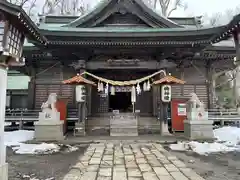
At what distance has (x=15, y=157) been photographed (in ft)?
26.6

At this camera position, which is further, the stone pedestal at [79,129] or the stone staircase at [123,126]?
the stone staircase at [123,126]

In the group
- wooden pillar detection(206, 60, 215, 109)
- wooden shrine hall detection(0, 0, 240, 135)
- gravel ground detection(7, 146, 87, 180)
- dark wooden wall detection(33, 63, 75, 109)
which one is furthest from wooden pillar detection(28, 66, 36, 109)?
wooden pillar detection(206, 60, 215, 109)

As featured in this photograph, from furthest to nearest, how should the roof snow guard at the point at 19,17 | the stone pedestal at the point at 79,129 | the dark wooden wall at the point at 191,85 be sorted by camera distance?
the dark wooden wall at the point at 191,85
the stone pedestal at the point at 79,129
the roof snow guard at the point at 19,17

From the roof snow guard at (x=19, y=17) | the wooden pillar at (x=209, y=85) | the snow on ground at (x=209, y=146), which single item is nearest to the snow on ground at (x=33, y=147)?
the snow on ground at (x=209, y=146)

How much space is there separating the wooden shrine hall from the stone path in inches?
215

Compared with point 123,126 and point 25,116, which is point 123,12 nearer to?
point 123,126

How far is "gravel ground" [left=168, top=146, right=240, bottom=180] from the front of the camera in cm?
582

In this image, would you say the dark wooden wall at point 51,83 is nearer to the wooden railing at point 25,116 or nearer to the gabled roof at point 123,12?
the wooden railing at point 25,116

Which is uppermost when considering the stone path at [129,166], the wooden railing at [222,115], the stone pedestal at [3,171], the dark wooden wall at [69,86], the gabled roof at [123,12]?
the gabled roof at [123,12]

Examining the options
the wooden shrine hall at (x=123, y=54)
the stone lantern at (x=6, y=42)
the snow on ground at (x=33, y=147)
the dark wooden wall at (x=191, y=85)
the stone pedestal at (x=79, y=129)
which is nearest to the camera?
the stone lantern at (x=6, y=42)

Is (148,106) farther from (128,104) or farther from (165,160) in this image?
(165,160)

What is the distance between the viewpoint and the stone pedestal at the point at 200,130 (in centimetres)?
1142

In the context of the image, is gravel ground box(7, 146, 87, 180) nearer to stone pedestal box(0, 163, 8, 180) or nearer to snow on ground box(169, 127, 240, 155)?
stone pedestal box(0, 163, 8, 180)

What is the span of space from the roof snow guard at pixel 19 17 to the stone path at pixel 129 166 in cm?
399
